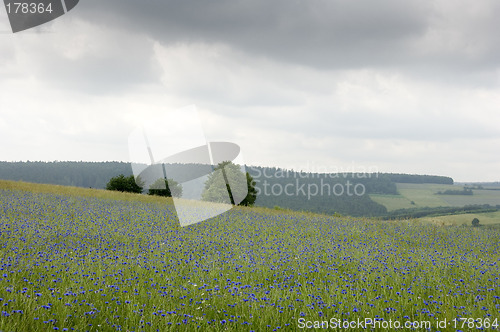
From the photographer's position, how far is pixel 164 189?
47.4 metres

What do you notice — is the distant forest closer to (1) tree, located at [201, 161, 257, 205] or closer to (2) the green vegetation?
(2) the green vegetation

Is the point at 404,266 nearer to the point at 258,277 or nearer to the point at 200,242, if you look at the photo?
the point at 258,277

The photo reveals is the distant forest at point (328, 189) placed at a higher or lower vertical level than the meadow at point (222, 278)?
lower

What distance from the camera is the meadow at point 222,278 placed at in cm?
399

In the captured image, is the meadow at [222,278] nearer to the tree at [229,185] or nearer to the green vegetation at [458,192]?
the tree at [229,185]

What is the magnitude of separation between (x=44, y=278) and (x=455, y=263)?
7443mm

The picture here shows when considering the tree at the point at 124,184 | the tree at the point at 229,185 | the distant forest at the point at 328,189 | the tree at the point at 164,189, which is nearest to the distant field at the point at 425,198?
the distant forest at the point at 328,189

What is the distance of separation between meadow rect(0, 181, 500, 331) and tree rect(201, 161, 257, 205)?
2955 cm

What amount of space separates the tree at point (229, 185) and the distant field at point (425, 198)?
29.7 metres

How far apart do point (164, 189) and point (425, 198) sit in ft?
170

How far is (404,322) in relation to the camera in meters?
4.19

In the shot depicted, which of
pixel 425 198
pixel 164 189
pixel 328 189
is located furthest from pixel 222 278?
pixel 328 189

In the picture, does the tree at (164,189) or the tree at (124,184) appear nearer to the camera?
the tree at (164,189)

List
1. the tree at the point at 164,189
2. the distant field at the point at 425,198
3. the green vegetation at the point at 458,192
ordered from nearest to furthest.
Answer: the tree at the point at 164,189 → the distant field at the point at 425,198 → the green vegetation at the point at 458,192
